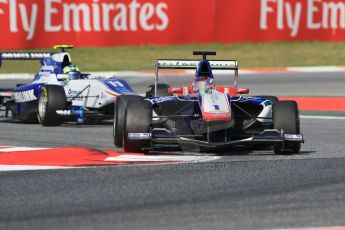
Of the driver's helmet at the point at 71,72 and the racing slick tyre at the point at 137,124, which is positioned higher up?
the driver's helmet at the point at 71,72

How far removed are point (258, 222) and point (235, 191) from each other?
1209 mm

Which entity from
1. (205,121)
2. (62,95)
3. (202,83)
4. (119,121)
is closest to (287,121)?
(205,121)

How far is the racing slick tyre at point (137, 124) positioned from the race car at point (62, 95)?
366 centimetres

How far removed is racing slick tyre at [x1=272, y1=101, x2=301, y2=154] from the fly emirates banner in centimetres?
1126

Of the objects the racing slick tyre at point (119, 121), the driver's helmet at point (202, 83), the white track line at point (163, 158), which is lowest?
the white track line at point (163, 158)

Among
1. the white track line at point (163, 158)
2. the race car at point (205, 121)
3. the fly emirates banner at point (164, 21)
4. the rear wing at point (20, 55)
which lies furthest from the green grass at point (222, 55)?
the white track line at point (163, 158)

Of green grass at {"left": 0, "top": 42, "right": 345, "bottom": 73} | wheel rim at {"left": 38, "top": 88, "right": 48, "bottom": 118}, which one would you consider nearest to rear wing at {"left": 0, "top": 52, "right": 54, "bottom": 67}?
wheel rim at {"left": 38, "top": 88, "right": 48, "bottom": 118}

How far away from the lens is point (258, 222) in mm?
6215

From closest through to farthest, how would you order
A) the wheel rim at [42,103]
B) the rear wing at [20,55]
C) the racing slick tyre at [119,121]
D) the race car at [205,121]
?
1. the race car at [205,121]
2. the racing slick tyre at [119,121]
3. the wheel rim at [42,103]
4. the rear wing at [20,55]

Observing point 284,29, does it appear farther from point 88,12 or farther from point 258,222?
point 258,222

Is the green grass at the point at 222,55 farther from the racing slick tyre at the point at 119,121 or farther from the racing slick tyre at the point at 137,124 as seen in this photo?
the racing slick tyre at the point at 137,124

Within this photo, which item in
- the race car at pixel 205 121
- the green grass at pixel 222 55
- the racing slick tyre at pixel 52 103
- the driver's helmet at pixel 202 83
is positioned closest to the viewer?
the race car at pixel 205 121

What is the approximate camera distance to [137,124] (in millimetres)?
9789

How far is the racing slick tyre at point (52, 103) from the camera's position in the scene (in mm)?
13422
